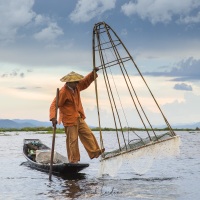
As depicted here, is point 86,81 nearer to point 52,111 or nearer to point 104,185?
point 52,111

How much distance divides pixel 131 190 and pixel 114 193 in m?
0.47

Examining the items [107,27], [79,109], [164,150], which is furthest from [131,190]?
[107,27]

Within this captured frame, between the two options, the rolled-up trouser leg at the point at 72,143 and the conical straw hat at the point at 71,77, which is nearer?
the conical straw hat at the point at 71,77

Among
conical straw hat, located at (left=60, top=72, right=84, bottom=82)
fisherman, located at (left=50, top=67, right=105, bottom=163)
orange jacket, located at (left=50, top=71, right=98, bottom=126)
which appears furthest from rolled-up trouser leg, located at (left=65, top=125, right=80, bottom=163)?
conical straw hat, located at (left=60, top=72, right=84, bottom=82)

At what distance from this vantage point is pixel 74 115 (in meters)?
10.5

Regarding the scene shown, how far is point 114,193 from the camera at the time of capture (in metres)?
8.51

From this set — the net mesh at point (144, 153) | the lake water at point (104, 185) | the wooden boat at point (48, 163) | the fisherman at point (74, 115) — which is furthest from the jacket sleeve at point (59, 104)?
the net mesh at point (144, 153)

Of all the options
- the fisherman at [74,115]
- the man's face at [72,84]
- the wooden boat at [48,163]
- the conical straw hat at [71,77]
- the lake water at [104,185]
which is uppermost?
the conical straw hat at [71,77]

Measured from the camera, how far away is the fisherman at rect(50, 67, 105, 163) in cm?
1034

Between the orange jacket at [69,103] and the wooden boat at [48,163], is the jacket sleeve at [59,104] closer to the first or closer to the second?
the orange jacket at [69,103]

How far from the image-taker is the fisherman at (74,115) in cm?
1034

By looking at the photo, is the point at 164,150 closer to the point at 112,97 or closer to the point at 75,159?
the point at 112,97

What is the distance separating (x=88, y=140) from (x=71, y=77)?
58.1 inches

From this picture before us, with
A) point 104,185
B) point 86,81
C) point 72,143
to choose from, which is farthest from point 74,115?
point 104,185
